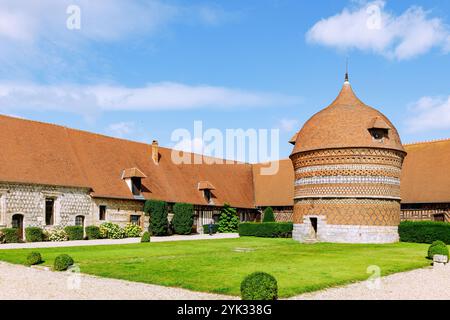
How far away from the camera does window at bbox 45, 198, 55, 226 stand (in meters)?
31.3

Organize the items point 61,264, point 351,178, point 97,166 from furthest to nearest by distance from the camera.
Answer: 1. point 97,166
2. point 351,178
3. point 61,264

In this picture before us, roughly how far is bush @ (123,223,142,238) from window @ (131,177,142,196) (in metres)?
2.50

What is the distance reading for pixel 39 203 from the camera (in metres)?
30.8

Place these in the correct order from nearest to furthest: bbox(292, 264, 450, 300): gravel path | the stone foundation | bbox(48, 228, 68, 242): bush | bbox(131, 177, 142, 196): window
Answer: bbox(292, 264, 450, 300): gravel path, the stone foundation, bbox(48, 228, 68, 242): bush, bbox(131, 177, 142, 196): window

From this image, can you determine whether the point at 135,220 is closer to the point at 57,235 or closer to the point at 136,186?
the point at 136,186

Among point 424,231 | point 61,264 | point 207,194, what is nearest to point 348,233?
point 424,231

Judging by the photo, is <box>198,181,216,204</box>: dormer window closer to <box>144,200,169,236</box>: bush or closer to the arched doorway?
<box>144,200,169,236</box>: bush

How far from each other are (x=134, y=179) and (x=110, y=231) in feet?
15.5

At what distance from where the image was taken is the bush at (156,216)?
36.6 metres

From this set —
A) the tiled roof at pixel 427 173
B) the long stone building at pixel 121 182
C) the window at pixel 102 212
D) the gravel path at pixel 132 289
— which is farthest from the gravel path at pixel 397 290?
the window at pixel 102 212

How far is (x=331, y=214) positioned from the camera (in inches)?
1218

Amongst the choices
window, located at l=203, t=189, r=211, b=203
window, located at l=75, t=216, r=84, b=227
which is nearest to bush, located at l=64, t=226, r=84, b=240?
window, located at l=75, t=216, r=84, b=227
